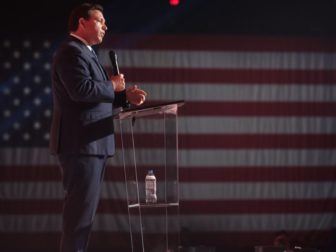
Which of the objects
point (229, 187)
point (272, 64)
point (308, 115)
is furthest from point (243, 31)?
point (229, 187)

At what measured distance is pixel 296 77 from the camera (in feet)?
19.7

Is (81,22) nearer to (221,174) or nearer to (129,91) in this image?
(129,91)

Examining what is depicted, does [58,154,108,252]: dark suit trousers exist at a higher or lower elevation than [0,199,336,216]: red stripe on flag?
higher

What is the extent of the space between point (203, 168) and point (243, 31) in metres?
1.34

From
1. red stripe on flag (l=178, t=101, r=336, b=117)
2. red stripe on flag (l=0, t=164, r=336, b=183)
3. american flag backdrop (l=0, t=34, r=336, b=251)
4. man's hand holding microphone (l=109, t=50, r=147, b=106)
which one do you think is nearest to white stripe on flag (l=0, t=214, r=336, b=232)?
american flag backdrop (l=0, t=34, r=336, b=251)

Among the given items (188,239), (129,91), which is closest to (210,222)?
(188,239)

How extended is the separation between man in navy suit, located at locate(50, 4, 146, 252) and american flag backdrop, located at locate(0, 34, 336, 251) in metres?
3.23

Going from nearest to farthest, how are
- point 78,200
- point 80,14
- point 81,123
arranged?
point 78,200, point 81,123, point 80,14

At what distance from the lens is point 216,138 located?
591cm

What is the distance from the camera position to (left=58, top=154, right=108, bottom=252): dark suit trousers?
2377mm

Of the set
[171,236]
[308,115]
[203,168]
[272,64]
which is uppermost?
[272,64]

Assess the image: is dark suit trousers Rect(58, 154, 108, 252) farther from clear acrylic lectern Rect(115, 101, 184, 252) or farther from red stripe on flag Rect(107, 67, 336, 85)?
red stripe on flag Rect(107, 67, 336, 85)

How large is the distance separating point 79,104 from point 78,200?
1.25ft

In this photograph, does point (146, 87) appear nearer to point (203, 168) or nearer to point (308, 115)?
point (203, 168)
